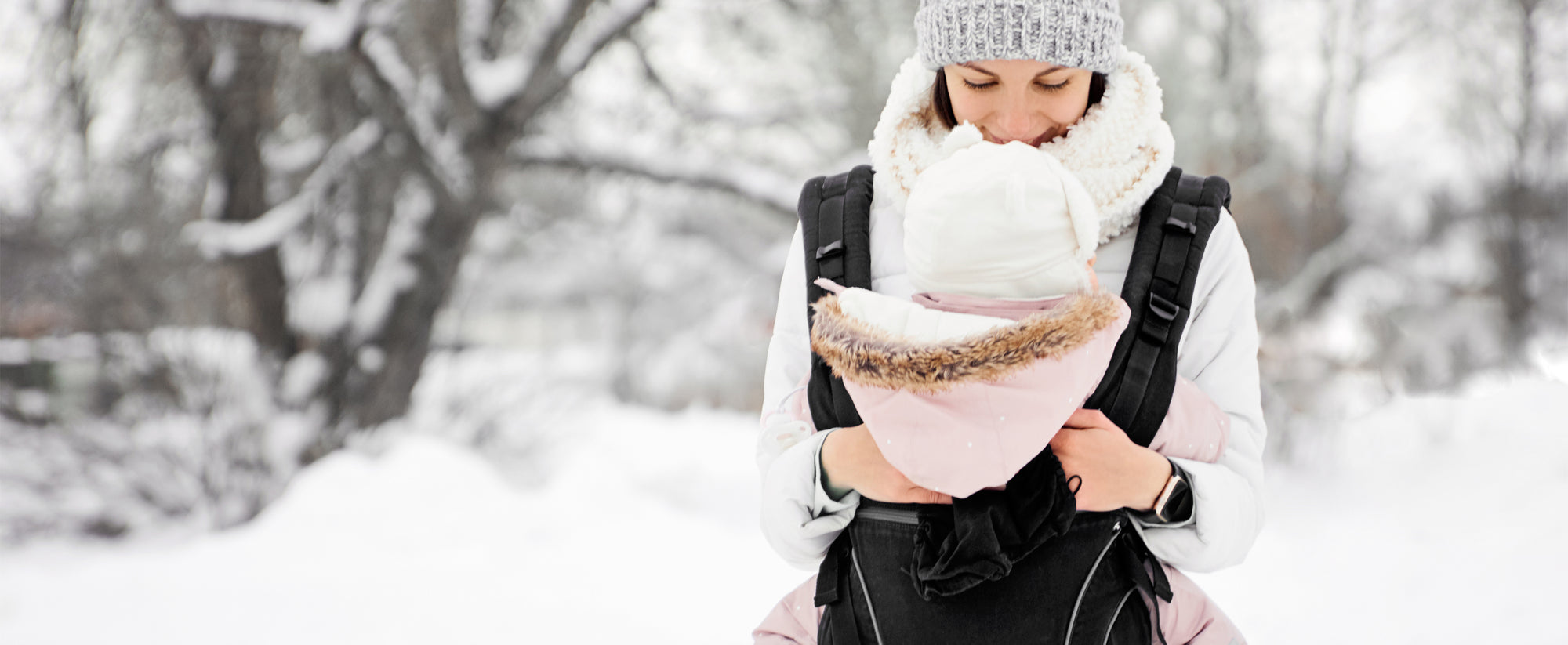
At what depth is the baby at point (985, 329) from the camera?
96 centimetres

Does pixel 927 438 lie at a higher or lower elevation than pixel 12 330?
higher

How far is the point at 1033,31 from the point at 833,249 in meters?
0.38

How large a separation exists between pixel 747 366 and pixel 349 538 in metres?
12.2

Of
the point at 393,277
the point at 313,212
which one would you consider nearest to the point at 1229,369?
the point at 393,277

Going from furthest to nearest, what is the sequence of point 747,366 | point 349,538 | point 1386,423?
point 747,366 < point 1386,423 < point 349,538

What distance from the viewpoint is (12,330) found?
5738mm

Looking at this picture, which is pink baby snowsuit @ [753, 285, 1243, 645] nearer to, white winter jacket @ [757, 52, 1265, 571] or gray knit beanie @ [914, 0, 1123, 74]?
white winter jacket @ [757, 52, 1265, 571]

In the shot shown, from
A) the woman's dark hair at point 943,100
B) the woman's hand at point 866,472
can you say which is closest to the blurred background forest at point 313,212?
the woman's dark hair at point 943,100

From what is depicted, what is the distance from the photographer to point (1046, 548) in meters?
1.09

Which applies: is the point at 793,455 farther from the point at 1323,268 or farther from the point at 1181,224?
the point at 1323,268

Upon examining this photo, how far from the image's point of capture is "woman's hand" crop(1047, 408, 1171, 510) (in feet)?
3.44

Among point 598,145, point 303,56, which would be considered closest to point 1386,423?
point 598,145

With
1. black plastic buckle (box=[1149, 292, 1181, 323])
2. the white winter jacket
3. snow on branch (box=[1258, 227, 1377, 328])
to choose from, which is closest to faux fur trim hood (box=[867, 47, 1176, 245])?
the white winter jacket

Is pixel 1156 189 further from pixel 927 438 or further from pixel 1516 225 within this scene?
pixel 1516 225
